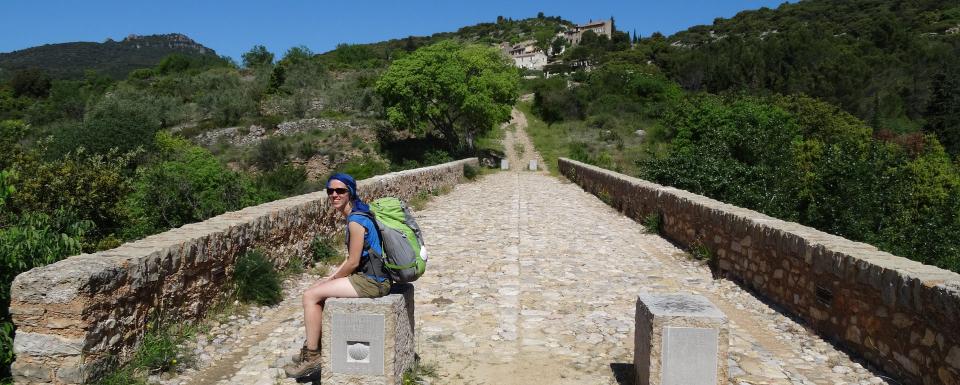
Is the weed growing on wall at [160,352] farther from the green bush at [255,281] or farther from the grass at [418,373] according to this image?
the grass at [418,373]

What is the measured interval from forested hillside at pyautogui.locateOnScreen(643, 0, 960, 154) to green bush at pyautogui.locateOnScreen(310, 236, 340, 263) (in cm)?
3920

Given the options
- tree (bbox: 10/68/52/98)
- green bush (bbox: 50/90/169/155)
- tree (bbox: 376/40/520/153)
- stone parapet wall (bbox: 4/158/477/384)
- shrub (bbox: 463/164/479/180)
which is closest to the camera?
stone parapet wall (bbox: 4/158/477/384)

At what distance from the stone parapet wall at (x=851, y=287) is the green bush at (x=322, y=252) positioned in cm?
500

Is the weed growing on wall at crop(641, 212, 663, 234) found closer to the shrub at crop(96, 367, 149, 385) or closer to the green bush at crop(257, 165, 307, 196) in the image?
the shrub at crop(96, 367, 149, 385)

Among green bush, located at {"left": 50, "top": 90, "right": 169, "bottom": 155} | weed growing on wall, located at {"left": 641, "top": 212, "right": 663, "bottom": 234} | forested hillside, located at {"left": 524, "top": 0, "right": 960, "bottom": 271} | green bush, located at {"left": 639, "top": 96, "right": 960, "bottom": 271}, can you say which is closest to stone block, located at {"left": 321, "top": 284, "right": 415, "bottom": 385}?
weed growing on wall, located at {"left": 641, "top": 212, "right": 663, "bottom": 234}

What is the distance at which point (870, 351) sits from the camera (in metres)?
4.34

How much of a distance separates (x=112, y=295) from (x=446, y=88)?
2579 centimetres

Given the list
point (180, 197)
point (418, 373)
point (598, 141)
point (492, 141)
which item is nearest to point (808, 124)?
point (598, 141)

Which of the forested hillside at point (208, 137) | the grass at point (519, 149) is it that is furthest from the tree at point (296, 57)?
the grass at point (519, 149)

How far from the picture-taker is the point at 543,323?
5.30 meters

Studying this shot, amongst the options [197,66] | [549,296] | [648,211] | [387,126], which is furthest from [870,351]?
[197,66]

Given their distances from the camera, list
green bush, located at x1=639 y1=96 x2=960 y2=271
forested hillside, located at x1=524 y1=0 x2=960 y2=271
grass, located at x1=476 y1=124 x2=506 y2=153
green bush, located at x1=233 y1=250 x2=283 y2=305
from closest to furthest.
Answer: green bush, located at x1=233 y1=250 x2=283 y2=305, green bush, located at x1=639 y1=96 x2=960 y2=271, forested hillside, located at x1=524 y1=0 x2=960 y2=271, grass, located at x1=476 y1=124 x2=506 y2=153

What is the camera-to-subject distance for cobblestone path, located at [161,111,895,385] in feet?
13.8

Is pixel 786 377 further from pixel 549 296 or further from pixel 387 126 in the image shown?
pixel 387 126
